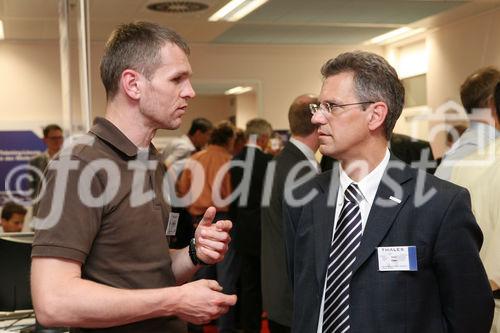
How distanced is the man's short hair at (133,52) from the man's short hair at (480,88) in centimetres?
170

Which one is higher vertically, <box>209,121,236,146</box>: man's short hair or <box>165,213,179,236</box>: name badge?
<box>209,121,236,146</box>: man's short hair

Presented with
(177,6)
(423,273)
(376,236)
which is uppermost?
(177,6)

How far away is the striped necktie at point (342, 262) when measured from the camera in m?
1.87

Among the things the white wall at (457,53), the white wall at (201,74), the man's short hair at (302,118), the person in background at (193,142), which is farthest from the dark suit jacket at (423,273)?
the white wall at (201,74)

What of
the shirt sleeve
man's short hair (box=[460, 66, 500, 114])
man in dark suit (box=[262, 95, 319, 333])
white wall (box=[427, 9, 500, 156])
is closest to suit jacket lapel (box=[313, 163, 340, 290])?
the shirt sleeve

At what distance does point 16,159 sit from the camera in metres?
7.55

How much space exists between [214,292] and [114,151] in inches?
18.6

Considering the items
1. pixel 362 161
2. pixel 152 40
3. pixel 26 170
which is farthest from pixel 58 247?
pixel 26 170

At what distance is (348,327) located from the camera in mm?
1846

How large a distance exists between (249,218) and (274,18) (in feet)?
10.0

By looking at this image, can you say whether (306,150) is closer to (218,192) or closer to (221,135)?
(218,192)

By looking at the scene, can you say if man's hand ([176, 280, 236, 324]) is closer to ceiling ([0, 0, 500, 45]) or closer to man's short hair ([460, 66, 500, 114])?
man's short hair ([460, 66, 500, 114])

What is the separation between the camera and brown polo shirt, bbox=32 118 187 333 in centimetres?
148

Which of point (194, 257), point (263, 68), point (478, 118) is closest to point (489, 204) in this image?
point (478, 118)
